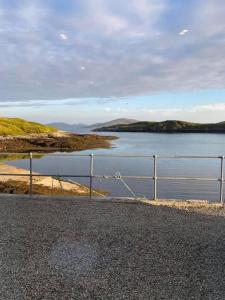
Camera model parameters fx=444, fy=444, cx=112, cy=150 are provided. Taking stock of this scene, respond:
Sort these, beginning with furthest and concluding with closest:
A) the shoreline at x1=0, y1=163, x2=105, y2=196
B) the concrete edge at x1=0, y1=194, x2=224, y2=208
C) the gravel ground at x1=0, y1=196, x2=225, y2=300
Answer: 1. the shoreline at x1=0, y1=163, x2=105, y2=196
2. the concrete edge at x1=0, y1=194, x2=224, y2=208
3. the gravel ground at x1=0, y1=196, x2=225, y2=300

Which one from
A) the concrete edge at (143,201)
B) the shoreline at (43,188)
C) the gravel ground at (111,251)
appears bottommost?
the shoreline at (43,188)

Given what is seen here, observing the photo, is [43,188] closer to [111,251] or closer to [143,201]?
[143,201]

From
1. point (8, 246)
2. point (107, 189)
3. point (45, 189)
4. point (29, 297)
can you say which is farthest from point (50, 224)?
point (107, 189)

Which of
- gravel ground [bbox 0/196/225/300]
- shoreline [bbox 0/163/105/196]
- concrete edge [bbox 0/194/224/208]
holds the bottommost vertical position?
shoreline [bbox 0/163/105/196]

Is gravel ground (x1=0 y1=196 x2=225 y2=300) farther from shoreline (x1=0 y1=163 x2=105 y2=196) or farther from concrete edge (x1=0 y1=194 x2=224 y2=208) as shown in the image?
shoreline (x1=0 y1=163 x2=105 y2=196)

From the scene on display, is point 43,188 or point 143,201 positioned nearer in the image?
point 143,201

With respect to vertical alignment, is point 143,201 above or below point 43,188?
above

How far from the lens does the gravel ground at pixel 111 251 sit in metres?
5.80

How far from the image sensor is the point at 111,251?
7.36 metres

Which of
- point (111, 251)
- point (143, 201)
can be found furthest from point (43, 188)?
point (111, 251)

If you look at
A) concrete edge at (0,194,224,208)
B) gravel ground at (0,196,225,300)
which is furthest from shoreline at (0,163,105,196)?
gravel ground at (0,196,225,300)

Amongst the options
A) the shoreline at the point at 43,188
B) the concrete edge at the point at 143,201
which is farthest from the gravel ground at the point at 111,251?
the shoreline at the point at 43,188

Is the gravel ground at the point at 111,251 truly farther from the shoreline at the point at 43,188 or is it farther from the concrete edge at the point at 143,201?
the shoreline at the point at 43,188

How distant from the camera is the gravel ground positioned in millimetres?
5801
